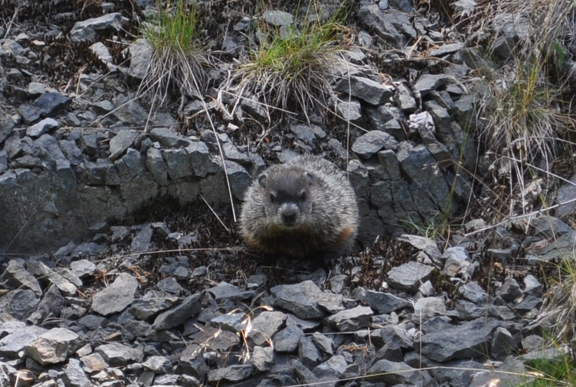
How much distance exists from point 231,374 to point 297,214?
2042 mm

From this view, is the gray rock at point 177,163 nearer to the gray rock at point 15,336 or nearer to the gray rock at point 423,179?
the gray rock at point 423,179

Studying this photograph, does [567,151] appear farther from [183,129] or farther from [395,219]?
[183,129]

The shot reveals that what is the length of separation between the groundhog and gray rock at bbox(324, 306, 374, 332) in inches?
49.6

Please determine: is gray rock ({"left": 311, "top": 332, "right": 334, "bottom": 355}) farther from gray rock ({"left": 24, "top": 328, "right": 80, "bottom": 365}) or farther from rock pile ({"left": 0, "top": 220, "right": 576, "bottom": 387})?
gray rock ({"left": 24, "top": 328, "right": 80, "bottom": 365})

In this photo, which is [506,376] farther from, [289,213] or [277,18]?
[277,18]

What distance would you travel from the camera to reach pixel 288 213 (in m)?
6.95

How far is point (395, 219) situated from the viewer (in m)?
8.27

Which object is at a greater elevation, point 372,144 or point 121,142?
point 372,144

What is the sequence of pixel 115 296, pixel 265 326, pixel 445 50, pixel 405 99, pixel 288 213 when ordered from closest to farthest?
pixel 265 326 → pixel 115 296 → pixel 288 213 → pixel 405 99 → pixel 445 50

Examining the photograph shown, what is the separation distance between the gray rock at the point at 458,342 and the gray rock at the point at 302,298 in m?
0.87

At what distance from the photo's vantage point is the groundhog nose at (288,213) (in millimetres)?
6953

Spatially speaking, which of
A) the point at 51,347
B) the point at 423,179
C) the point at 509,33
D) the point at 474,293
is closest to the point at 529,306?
the point at 474,293

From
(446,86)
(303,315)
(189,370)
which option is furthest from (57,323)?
(446,86)

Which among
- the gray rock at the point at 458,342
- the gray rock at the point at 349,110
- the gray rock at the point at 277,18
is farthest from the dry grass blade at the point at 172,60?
the gray rock at the point at 458,342
